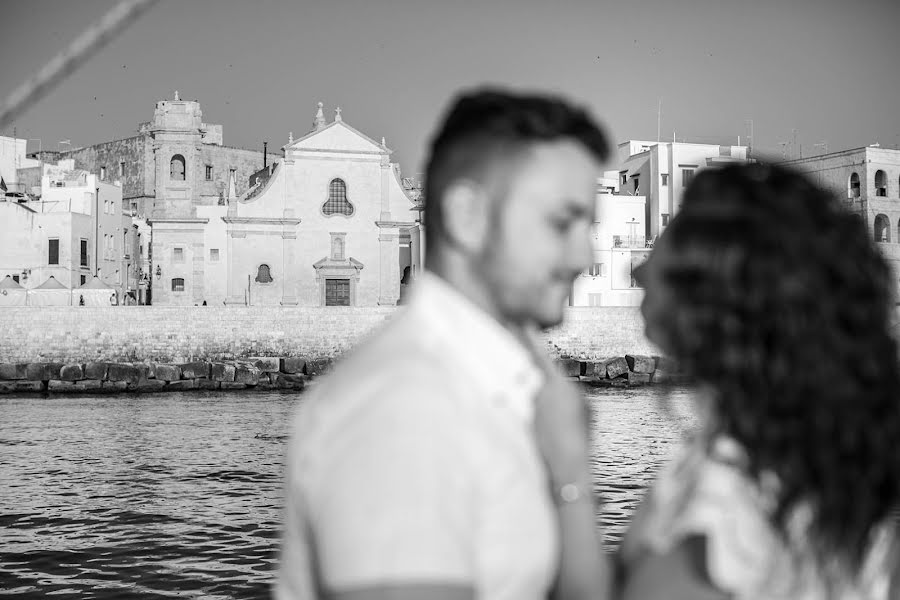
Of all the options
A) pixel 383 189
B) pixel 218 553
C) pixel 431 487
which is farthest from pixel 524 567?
pixel 383 189

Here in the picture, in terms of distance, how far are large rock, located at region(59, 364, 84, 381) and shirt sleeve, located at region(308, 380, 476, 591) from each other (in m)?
32.8

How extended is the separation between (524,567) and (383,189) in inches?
1660

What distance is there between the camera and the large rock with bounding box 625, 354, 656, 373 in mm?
35375

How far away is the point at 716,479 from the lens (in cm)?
125

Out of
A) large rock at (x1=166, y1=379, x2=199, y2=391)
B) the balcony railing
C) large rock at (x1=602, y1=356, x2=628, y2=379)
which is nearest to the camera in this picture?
large rock at (x1=166, y1=379, x2=199, y2=391)

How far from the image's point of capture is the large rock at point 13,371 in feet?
103

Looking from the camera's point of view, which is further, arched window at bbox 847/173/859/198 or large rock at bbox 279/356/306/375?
arched window at bbox 847/173/859/198

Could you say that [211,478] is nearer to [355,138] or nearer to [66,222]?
[355,138]

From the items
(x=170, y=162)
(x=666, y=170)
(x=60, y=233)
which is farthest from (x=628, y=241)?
(x=170, y=162)

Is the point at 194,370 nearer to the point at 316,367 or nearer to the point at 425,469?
the point at 316,367

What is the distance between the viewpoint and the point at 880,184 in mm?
42031

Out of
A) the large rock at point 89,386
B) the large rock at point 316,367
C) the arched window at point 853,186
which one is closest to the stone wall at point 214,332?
the large rock at point 316,367

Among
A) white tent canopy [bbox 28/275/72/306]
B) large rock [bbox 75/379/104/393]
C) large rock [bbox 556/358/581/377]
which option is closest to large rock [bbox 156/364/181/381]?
large rock [bbox 75/379/104/393]

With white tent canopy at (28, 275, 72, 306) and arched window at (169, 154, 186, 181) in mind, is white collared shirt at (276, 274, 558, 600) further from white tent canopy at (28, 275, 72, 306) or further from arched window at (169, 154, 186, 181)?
arched window at (169, 154, 186, 181)
